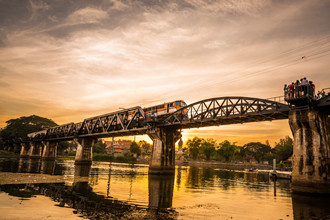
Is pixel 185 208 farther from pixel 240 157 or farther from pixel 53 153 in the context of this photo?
pixel 240 157

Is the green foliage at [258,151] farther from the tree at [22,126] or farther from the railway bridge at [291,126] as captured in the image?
the tree at [22,126]

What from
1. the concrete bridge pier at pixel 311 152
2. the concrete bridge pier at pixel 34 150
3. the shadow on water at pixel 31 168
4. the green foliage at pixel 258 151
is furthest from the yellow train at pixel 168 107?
the green foliage at pixel 258 151

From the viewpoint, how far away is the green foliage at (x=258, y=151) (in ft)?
538

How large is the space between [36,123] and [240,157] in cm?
14235

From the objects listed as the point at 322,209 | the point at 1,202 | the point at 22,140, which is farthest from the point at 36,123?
the point at 322,209

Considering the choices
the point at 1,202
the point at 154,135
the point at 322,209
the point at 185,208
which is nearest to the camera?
the point at 1,202

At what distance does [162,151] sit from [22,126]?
11405 cm

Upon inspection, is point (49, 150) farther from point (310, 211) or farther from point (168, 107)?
point (310, 211)

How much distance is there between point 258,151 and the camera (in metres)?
166

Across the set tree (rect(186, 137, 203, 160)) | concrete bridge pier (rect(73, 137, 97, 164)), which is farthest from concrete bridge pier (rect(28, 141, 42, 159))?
tree (rect(186, 137, 203, 160))

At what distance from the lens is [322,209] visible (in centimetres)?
1677

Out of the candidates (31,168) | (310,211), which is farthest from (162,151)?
(310,211)

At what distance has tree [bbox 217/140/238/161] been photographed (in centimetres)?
14450

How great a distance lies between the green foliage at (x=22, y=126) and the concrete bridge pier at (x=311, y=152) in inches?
5134
